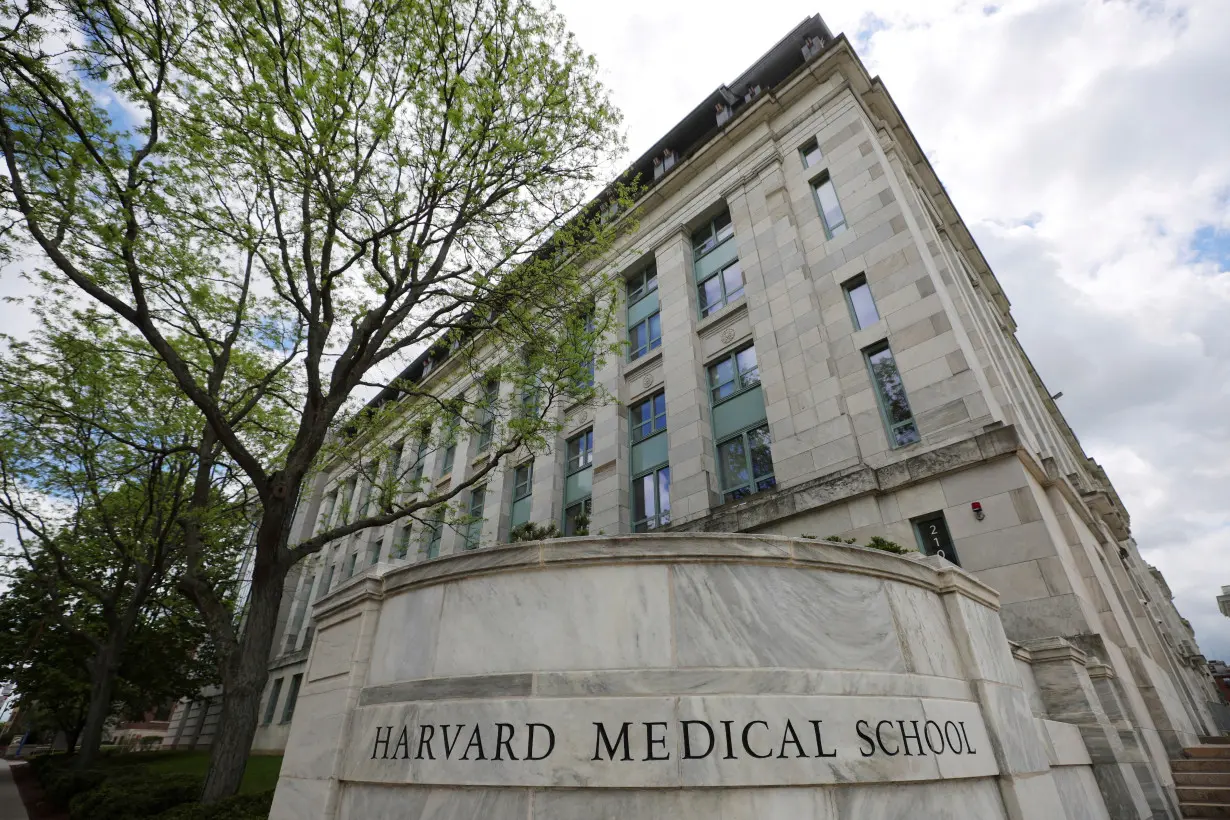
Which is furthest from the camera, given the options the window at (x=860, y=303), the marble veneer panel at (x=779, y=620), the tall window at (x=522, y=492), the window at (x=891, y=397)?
the tall window at (x=522, y=492)

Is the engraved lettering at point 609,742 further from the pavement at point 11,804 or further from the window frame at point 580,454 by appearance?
the pavement at point 11,804

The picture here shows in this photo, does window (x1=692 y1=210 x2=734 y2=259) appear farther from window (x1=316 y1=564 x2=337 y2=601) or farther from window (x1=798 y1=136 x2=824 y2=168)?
window (x1=316 y1=564 x2=337 y2=601)

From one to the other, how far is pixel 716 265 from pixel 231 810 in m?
18.2

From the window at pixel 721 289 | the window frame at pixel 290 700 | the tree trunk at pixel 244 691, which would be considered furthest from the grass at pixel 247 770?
the window at pixel 721 289

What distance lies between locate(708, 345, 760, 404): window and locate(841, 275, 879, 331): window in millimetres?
2894

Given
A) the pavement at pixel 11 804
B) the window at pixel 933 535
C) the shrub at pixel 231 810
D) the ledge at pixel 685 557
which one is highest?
the window at pixel 933 535

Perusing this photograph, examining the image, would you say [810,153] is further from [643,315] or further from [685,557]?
[685,557]

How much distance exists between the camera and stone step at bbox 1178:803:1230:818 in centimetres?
867

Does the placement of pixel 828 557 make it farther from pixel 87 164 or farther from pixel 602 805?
pixel 87 164

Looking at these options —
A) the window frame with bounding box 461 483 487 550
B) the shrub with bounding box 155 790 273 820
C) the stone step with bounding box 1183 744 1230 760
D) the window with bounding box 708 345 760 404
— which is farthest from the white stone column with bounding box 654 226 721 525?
the stone step with bounding box 1183 744 1230 760

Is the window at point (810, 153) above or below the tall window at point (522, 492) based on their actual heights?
above

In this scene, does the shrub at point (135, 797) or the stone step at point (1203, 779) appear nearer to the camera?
the stone step at point (1203, 779)

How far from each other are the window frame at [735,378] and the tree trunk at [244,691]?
11.9 meters

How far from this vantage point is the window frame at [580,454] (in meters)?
20.2
